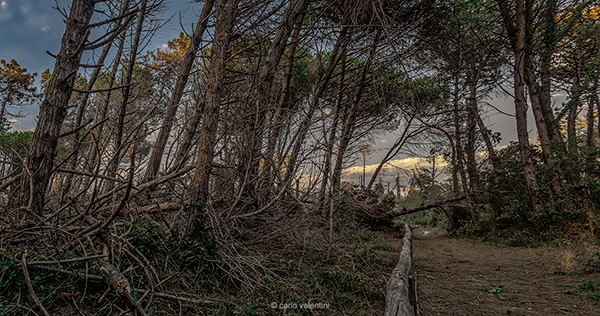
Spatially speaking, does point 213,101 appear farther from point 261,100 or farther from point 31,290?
point 31,290

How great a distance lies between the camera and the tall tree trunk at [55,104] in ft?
8.82

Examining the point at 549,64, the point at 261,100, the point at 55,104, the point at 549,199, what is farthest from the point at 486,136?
the point at 55,104

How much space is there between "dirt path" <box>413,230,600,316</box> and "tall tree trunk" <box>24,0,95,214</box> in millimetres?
4112

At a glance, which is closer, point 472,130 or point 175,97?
point 175,97

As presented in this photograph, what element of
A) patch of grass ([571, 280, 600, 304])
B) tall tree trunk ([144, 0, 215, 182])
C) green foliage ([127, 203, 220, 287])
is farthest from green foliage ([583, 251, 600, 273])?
tall tree trunk ([144, 0, 215, 182])

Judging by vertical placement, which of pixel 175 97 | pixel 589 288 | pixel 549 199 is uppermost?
pixel 175 97

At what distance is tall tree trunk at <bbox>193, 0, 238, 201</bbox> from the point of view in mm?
3154

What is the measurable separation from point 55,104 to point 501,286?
598 cm

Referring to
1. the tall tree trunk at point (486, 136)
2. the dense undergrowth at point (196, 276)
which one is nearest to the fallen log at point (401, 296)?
the dense undergrowth at point (196, 276)

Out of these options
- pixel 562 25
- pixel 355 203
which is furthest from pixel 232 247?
pixel 562 25

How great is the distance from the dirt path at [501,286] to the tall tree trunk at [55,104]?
4112 millimetres

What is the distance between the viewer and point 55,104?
273 cm

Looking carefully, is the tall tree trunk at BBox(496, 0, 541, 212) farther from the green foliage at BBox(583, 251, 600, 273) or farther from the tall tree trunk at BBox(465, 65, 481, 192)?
the green foliage at BBox(583, 251, 600, 273)

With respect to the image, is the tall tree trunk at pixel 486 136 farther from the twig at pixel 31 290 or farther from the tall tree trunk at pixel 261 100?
the twig at pixel 31 290
